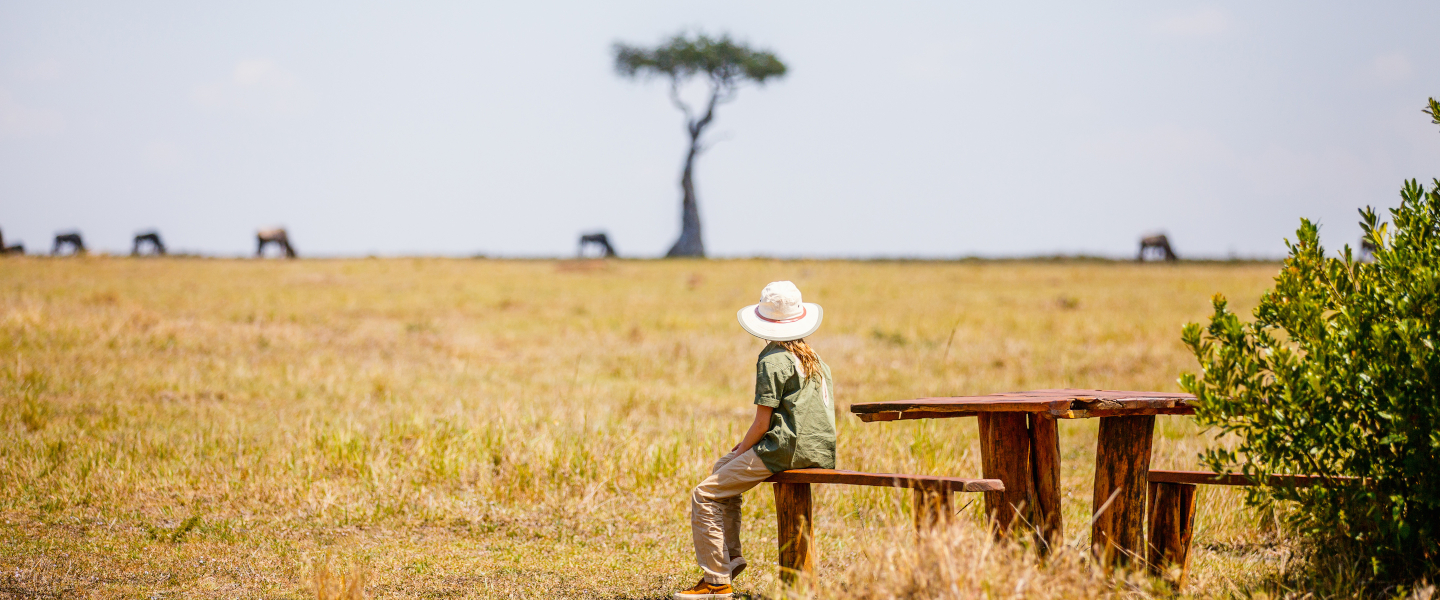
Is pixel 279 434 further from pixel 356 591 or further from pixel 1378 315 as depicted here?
pixel 1378 315

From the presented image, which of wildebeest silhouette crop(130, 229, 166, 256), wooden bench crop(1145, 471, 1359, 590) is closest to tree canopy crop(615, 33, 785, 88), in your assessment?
wildebeest silhouette crop(130, 229, 166, 256)

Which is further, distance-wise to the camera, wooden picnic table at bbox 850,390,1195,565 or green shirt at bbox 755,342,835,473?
wooden picnic table at bbox 850,390,1195,565

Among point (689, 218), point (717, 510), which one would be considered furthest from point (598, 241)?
point (717, 510)

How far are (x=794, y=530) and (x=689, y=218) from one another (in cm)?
4828

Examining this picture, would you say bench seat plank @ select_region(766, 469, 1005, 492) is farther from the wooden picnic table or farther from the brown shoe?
the brown shoe

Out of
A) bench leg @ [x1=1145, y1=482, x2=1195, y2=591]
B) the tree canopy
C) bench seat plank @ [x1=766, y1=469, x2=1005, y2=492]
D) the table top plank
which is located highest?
the tree canopy

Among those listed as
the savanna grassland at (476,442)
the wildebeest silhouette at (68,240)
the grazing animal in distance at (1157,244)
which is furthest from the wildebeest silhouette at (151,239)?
the grazing animal in distance at (1157,244)

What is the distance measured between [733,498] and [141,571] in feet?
11.1

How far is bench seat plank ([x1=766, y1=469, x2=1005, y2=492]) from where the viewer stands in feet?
14.6

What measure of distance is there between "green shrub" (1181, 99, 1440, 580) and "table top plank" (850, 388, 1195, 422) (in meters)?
0.28

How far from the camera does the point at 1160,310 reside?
71.2ft

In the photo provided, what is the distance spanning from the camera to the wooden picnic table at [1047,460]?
487 cm

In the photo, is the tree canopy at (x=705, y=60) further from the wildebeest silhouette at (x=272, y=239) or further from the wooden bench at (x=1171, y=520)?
the wooden bench at (x=1171, y=520)

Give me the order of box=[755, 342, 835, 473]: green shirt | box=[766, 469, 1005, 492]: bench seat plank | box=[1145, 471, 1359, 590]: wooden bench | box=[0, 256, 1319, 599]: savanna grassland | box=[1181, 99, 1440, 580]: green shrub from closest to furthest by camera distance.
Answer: box=[1181, 99, 1440, 580]: green shrub, box=[766, 469, 1005, 492]: bench seat plank, box=[755, 342, 835, 473]: green shirt, box=[1145, 471, 1359, 590]: wooden bench, box=[0, 256, 1319, 599]: savanna grassland
